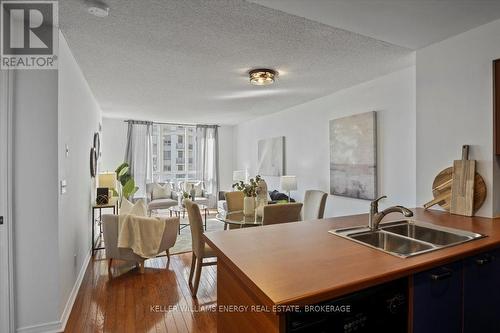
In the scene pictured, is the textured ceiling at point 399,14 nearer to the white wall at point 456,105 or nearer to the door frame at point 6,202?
the white wall at point 456,105

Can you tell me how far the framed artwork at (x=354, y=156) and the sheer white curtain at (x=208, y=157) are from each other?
4355 millimetres

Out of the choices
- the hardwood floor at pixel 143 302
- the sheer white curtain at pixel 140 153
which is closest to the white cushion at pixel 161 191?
the sheer white curtain at pixel 140 153

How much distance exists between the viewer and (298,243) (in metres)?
1.54

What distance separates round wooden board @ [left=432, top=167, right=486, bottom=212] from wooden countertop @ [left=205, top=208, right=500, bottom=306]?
26cm

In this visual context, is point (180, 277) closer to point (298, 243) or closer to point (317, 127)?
point (298, 243)

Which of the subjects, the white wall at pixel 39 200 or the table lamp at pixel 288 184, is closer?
the white wall at pixel 39 200

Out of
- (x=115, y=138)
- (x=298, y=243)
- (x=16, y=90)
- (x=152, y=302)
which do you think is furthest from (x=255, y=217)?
(x=115, y=138)

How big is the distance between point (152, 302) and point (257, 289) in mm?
2054

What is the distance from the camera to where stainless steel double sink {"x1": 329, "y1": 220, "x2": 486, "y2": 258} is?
5.31 feet

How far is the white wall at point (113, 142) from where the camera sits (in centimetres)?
661

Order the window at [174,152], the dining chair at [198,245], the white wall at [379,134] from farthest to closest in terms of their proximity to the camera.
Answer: the window at [174,152], the white wall at [379,134], the dining chair at [198,245]

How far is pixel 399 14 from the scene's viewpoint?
1.93 meters

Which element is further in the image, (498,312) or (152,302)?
(152,302)
